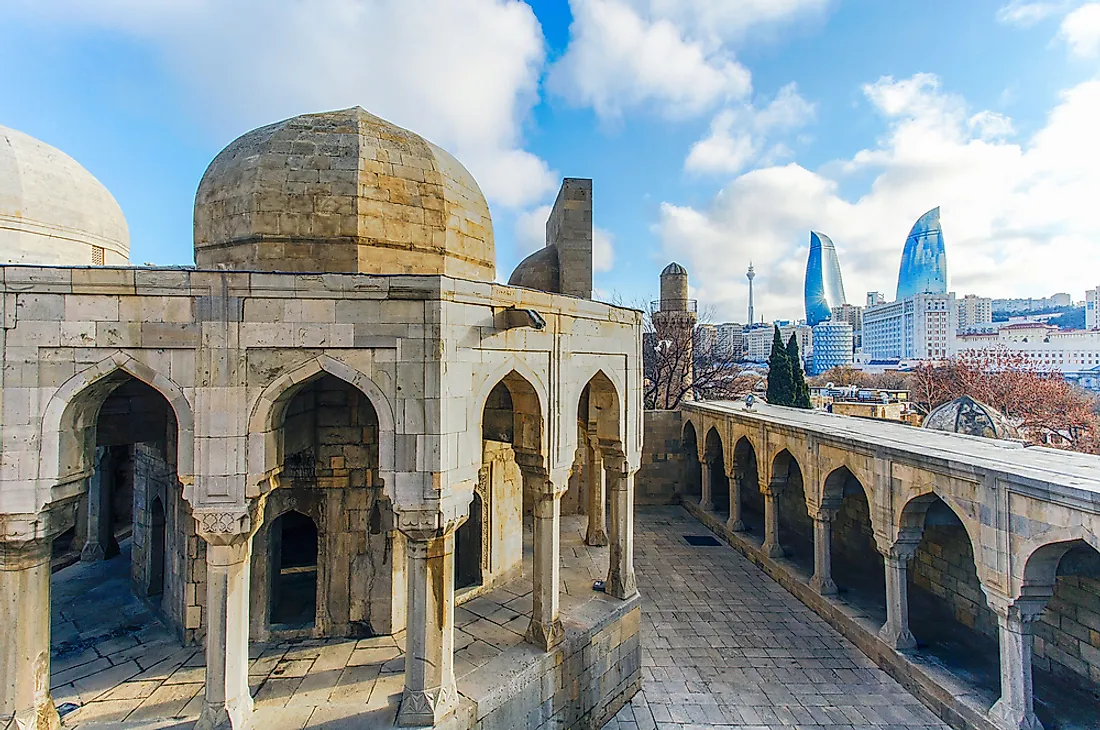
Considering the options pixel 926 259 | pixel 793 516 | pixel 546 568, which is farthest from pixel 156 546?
pixel 926 259

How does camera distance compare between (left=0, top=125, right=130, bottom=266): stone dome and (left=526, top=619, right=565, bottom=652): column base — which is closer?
(left=526, top=619, right=565, bottom=652): column base

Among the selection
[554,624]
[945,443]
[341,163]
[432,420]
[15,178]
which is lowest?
[554,624]

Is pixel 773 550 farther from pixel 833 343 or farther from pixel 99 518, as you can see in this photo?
pixel 833 343

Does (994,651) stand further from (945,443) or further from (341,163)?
(341,163)

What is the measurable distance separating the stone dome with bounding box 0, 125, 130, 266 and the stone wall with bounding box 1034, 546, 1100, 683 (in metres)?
19.0

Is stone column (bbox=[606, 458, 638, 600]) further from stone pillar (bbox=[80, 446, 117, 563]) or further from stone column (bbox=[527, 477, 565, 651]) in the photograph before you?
stone pillar (bbox=[80, 446, 117, 563])

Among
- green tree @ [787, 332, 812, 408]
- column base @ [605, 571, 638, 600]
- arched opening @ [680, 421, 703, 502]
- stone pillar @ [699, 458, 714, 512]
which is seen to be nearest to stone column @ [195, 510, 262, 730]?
column base @ [605, 571, 638, 600]

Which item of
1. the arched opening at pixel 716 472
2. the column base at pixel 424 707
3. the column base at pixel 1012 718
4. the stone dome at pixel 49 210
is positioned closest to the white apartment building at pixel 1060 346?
the arched opening at pixel 716 472

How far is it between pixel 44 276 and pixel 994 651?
601 inches

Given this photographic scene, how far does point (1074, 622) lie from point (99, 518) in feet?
60.1

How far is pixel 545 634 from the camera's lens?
7828 mm

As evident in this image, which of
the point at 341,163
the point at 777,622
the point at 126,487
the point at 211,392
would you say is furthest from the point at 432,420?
the point at 126,487

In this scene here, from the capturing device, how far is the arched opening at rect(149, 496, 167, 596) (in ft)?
30.8

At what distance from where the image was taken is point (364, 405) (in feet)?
28.1
